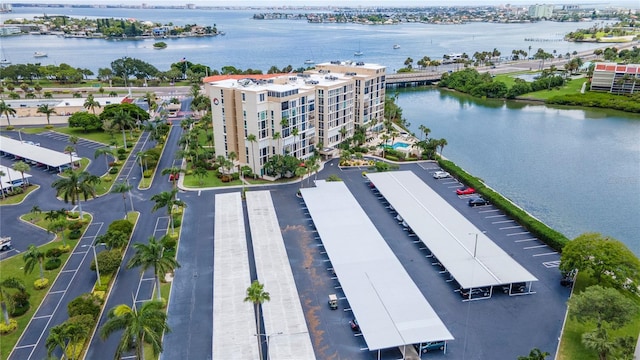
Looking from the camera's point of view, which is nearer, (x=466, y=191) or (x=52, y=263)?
(x=52, y=263)

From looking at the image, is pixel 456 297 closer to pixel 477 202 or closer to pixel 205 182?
pixel 477 202

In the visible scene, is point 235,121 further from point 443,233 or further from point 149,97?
point 149,97

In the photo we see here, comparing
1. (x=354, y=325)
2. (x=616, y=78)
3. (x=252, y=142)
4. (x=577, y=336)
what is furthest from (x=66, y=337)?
(x=616, y=78)

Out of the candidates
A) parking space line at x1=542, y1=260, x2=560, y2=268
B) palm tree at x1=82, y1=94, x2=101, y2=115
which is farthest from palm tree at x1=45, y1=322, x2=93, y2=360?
palm tree at x1=82, y1=94, x2=101, y2=115

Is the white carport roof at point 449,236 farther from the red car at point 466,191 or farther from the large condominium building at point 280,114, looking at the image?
the large condominium building at point 280,114

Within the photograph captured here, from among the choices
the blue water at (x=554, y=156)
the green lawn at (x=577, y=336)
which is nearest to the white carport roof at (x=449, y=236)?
the green lawn at (x=577, y=336)

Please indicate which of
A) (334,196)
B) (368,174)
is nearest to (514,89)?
(368,174)
